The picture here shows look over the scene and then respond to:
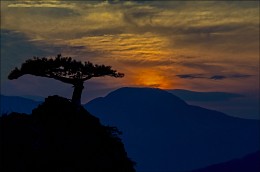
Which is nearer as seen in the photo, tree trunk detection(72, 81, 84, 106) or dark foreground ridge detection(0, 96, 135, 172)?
dark foreground ridge detection(0, 96, 135, 172)

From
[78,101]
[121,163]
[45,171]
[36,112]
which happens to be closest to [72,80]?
Result: [78,101]

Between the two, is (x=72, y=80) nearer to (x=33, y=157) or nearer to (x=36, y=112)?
(x=36, y=112)

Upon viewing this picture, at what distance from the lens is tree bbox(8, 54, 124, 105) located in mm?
32156

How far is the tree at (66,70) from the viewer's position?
32.2 meters

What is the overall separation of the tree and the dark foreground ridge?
74.7 inches

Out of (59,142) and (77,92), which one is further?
(77,92)

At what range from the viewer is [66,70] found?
3269 centimetres

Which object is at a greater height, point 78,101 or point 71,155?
point 78,101

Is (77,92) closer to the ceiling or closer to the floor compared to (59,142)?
closer to the ceiling

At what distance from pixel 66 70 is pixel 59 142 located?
6901 mm

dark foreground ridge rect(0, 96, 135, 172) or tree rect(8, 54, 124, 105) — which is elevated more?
tree rect(8, 54, 124, 105)

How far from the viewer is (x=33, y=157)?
2539 cm

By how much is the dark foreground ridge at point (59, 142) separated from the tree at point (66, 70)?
1.90 metres

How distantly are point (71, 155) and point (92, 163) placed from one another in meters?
1.61
